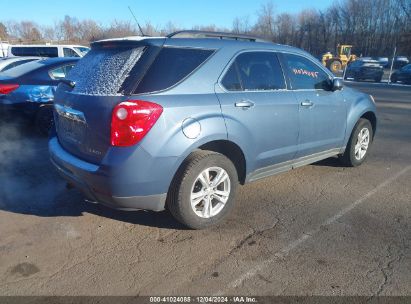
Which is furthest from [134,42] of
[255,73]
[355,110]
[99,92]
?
[355,110]

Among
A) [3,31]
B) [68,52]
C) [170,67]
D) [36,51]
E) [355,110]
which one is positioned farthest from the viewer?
[3,31]

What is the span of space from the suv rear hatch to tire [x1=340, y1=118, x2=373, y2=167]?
334 centimetres

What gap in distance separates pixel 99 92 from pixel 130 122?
0.48 metres

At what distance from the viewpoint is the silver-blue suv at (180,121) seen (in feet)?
10.0

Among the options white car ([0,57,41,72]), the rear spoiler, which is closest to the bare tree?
white car ([0,57,41,72])

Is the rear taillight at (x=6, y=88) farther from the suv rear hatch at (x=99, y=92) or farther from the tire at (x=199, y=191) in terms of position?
the tire at (x=199, y=191)

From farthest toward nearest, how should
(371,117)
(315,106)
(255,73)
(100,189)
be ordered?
(371,117)
(315,106)
(255,73)
(100,189)

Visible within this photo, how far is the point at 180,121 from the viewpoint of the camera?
125 inches

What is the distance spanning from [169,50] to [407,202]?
3.23m

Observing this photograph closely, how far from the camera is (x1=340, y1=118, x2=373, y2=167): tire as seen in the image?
212 inches

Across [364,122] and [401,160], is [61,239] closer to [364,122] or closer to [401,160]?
[364,122]

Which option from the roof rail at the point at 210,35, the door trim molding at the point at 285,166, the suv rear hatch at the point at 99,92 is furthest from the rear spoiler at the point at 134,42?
the door trim molding at the point at 285,166

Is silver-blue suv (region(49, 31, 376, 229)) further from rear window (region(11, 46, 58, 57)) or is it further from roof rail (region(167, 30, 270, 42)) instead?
rear window (region(11, 46, 58, 57))

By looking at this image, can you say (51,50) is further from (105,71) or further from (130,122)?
(130,122)
